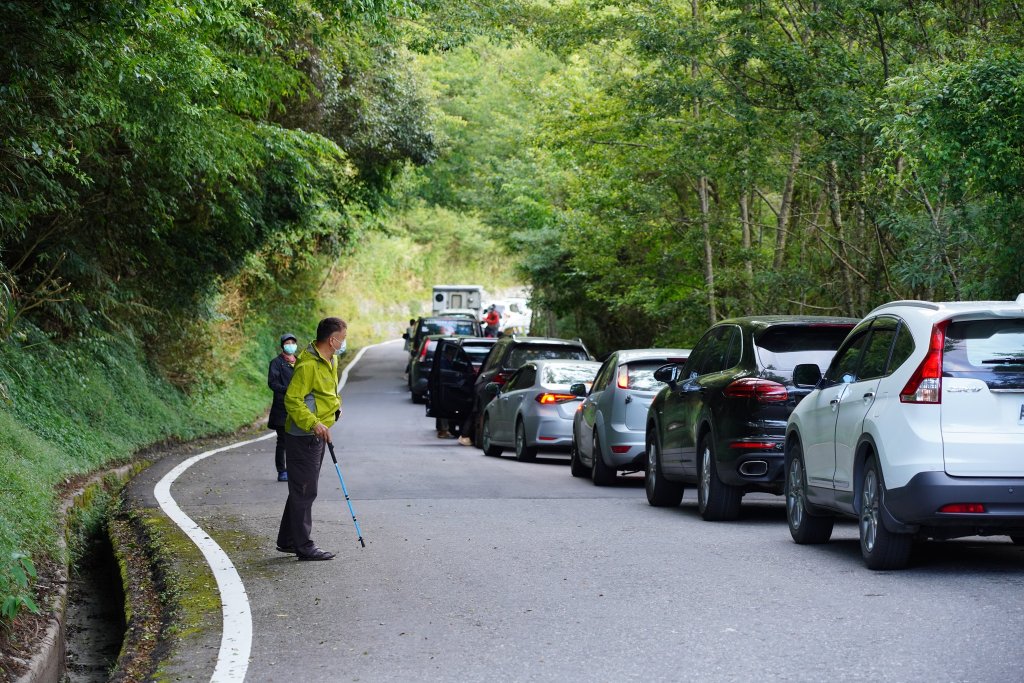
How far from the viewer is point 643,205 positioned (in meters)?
27.8

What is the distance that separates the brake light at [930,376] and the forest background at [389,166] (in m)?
5.27

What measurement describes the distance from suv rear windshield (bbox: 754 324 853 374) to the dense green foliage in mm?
2951

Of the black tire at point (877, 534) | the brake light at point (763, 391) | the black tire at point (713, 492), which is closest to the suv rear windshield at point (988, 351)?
the black tire at point (877, 534)

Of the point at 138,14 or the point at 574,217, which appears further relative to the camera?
the point at 574,217

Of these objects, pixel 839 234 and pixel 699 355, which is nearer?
pixel 699 355

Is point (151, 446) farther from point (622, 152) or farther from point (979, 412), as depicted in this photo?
point (979, 412)

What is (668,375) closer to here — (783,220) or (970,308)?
(970,308)

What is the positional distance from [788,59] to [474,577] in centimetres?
1294

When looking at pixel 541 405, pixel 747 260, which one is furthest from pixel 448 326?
pixel 541 405

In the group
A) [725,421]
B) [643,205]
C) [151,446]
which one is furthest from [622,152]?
[725,421]

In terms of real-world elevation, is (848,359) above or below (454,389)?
above

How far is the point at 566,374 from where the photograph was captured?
1961 centimetres

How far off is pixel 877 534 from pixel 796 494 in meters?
1.81

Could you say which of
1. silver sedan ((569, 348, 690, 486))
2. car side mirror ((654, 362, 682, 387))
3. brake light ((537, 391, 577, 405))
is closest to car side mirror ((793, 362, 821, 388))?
car side mirror ((654, 362, 682, 387))
